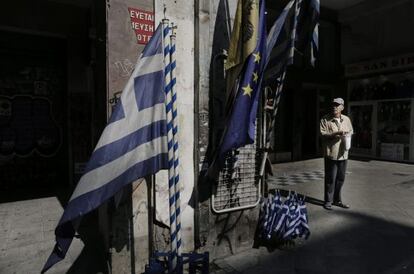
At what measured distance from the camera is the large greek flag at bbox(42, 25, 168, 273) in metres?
2.28

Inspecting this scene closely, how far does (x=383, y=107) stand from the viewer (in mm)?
11453

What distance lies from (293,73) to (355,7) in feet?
11.6

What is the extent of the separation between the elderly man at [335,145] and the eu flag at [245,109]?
110 inches

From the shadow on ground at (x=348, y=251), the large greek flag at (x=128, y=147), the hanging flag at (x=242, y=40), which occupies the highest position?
the hanging flag at (x=242, y=40)

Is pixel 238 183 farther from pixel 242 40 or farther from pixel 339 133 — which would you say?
pixel 339 133

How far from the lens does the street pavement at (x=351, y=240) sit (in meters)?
3.38

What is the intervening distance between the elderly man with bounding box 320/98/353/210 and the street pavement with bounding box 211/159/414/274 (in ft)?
1.36

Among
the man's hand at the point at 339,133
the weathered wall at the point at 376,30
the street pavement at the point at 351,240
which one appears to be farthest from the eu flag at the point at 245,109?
the weathered wall at the point at 376,30

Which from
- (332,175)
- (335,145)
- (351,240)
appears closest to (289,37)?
(335,145)

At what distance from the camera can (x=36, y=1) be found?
654 centimetres

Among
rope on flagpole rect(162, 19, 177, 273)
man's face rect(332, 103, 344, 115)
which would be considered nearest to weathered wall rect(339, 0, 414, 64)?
man's face rect(332, 103, 344, 115)

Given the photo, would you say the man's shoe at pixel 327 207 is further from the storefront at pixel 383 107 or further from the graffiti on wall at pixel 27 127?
the storefront at pixel 383 107

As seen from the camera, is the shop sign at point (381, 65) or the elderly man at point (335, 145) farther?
the shop sign at point (381, 65)

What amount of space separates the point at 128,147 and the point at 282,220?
2.26 m
